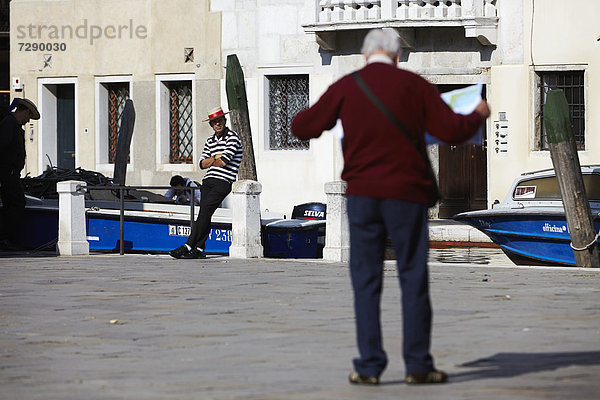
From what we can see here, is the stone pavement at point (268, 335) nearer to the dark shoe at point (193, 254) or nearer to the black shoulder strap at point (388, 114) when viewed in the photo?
the black shoulder strap at point (388, 114)

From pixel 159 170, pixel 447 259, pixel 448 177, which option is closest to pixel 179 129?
pixel 159 170

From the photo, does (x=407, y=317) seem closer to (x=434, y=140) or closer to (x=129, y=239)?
(x=434, y=140)

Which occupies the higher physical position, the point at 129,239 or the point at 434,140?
the point at 434,140

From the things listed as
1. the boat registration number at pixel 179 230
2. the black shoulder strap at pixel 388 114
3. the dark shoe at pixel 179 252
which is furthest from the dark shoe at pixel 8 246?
the black shoulder strap at pixel 388 114

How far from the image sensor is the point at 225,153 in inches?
645

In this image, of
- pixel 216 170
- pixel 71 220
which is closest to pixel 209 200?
pixel 216 170

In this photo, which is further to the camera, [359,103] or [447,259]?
[447,259]

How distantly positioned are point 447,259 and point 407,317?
15430 mm

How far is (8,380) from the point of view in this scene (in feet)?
24.1

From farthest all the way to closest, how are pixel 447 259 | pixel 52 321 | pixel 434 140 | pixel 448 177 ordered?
pixel 448 177 → pixel 447 259 → pixel 52 321 → pixel 434 140

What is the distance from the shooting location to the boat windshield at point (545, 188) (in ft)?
65.4

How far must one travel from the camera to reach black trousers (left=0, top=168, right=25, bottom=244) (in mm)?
18953

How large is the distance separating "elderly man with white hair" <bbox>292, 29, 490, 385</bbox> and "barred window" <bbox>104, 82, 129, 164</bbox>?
80.2 ft

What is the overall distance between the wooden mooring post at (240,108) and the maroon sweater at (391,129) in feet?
41.1
